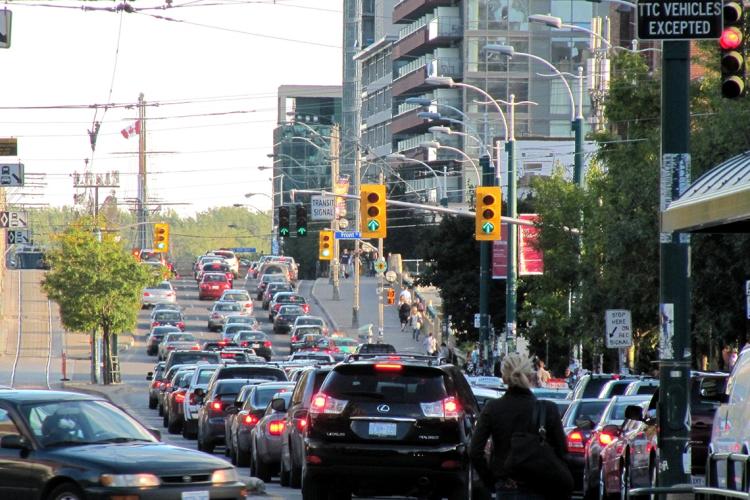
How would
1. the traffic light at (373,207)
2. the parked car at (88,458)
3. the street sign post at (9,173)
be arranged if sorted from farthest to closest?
1. the street sign post at (9,173)
2. the traffic light at (373,207)
3. the parked car at (88,458)

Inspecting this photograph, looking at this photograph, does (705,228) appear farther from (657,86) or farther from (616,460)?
(657,86)

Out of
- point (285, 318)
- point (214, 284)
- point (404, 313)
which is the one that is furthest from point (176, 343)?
point (214, 284)

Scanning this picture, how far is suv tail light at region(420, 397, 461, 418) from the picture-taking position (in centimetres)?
1666

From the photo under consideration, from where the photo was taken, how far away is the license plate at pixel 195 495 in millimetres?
13414

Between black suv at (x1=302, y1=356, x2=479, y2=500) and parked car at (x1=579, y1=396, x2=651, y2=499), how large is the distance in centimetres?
410

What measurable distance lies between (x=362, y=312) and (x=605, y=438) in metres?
74.8

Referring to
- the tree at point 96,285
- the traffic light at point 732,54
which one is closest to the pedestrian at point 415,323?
the tree at point 96,285

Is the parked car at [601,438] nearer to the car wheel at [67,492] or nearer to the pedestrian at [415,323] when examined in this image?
the car wheel at [67,492]

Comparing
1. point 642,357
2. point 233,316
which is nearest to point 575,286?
point 642,357

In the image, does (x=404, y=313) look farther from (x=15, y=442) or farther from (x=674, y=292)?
(x=15, y=442)

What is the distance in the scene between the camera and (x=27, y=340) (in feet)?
286

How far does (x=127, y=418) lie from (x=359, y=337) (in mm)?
68212

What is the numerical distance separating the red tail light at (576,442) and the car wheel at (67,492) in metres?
10.8

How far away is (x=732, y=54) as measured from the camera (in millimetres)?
16219
